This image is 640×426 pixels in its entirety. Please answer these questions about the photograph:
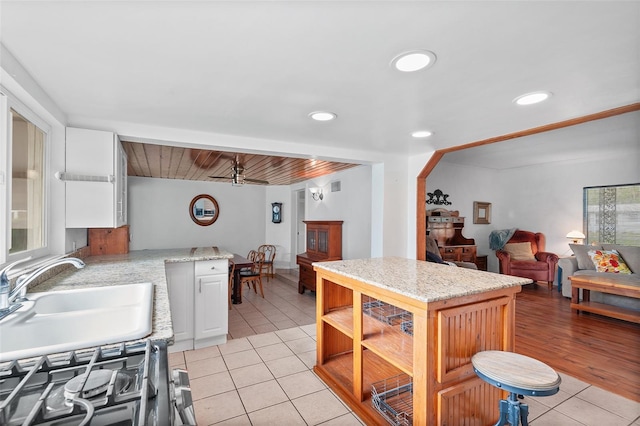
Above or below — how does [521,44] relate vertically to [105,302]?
above

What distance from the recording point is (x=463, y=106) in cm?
218

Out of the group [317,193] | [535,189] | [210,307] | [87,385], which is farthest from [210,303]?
[535,189]

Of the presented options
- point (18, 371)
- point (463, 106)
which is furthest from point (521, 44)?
point (18, 371)

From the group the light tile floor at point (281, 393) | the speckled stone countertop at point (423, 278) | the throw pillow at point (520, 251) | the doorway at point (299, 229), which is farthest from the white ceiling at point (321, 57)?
the doorway at point (299, 229)

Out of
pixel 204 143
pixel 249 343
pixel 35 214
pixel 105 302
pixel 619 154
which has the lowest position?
pixel 249 343

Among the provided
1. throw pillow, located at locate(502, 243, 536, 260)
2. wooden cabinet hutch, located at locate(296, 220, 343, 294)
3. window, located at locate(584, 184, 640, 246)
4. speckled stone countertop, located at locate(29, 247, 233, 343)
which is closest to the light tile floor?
speckled stone countertop, located at locate(29, 247, 233, 343)

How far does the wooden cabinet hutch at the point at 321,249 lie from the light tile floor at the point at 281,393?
153 cm

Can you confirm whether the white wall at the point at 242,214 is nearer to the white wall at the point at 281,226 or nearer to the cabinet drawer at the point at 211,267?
the white wall at the point at 281,226

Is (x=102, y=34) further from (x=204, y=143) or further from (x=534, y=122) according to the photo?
(x=534, y=122)

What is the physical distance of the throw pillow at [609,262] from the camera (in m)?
4.03

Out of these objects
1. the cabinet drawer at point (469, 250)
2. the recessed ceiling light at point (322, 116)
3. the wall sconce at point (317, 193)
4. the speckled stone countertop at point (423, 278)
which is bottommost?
the cabinet drawer at point (469, 250)

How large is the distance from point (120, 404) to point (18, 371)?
37 centimetres

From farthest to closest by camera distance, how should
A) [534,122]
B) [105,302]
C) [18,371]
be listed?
[534,122], [105,302], [18,371]

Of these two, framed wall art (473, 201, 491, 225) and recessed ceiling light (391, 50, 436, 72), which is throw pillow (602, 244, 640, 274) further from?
recessed ceiling light (391, 50, 436, 72)
